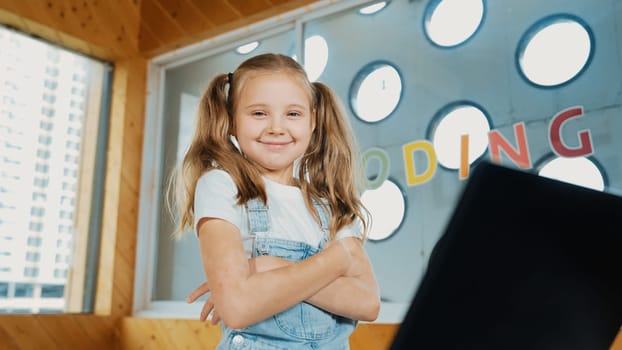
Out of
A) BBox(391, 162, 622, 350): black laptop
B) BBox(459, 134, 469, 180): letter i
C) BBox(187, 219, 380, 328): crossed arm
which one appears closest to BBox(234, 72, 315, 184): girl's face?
BBox(187, 219, 380, 328): crossed arm

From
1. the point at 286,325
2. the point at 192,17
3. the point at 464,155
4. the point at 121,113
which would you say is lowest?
the point at 286,325

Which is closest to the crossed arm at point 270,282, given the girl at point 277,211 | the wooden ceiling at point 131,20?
the girl at point 277,211

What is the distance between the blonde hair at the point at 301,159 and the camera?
1.02 meters

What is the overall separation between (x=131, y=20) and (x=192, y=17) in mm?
515

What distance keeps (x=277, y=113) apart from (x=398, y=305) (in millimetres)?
1940

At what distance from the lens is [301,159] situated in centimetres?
114

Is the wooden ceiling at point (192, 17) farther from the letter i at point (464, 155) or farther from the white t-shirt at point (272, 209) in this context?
the white t-shirt at point (272, 209)

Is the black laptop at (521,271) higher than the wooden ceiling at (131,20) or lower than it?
lower

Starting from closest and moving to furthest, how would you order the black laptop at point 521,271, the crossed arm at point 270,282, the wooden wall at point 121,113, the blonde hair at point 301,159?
the black laptop at point 521,271 < the crossed arm at point 270,282 < the blonde hair at point 301,159 < the wooden wall at point 121,113

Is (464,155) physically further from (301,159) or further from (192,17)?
(192,17)

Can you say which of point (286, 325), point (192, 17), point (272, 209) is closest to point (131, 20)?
point (192, 17)

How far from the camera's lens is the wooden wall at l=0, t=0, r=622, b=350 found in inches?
137

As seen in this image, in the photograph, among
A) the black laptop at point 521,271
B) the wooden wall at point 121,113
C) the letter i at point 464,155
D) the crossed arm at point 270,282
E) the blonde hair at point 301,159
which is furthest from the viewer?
the wooden wall at point 121,113

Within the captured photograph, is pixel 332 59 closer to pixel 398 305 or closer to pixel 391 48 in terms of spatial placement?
pixel 391 48
